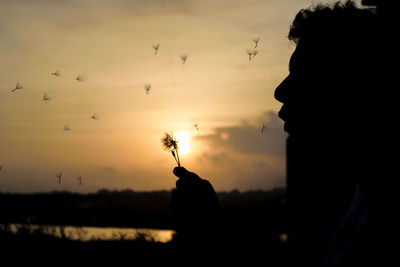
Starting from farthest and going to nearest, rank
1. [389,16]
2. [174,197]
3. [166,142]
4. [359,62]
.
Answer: [166,142], [174,197], [389,16], [359,62]

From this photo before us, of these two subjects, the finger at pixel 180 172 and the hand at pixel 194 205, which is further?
the finger at pixel 180 172

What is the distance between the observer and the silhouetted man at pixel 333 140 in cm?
197

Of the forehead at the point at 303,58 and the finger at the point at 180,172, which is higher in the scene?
the forehead at the point at 303,58

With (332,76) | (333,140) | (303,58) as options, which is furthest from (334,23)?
(333,140)

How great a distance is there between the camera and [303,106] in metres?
2.87

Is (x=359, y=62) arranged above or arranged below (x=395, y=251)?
above

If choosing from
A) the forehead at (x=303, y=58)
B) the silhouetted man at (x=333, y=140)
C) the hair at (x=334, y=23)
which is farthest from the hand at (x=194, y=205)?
the hair at (x=334, y=23)

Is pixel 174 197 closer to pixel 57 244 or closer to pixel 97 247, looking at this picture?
pixel 97 247

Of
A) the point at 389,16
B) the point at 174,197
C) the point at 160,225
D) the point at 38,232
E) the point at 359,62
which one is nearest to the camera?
the point at 359,62

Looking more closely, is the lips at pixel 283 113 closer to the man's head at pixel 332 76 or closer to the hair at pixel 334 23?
the man's head at pixel 332 76

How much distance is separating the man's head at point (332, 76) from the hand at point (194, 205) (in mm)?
816

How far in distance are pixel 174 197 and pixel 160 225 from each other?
5425 centimetres

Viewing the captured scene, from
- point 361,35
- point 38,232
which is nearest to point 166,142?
point 361,35

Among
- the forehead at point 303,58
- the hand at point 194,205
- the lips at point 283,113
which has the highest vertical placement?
the forehead at point 303,58
